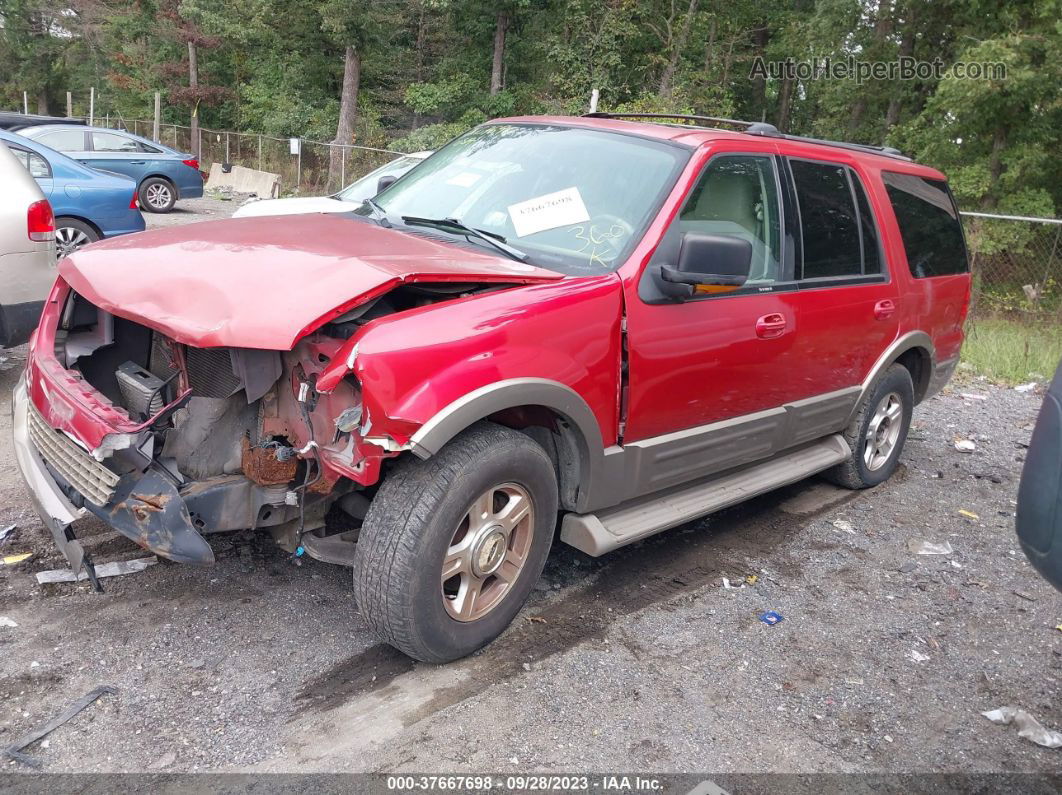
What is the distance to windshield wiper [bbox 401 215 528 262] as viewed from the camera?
3.66m

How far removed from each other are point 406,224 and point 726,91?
1029 inches

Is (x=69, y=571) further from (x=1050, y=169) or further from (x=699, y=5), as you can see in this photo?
(x=699, y=5)

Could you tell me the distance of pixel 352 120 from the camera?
91.6 feet

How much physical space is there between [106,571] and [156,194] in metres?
16.0

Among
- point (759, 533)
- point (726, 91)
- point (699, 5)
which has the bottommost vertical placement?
point (759, 533)

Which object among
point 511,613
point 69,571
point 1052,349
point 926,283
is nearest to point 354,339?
point 511,613

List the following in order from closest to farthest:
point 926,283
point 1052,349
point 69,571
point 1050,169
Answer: point 69,571 < point 926,283 < point 1052,349 < point 1050,169

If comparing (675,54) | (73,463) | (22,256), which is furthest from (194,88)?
(73,463)

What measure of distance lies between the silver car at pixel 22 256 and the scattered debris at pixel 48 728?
347 cm

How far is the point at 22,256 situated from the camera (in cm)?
575

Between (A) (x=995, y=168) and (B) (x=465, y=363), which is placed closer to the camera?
(B) (x=465, y=363)

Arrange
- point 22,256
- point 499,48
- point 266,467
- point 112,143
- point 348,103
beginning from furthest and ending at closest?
point 499,48 < point 348,103 < point 112,143 < point 22,256 < point 266,467

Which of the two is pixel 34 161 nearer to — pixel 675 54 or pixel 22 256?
pixel 22 256

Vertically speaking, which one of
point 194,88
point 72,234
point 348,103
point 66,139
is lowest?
point 72,234
